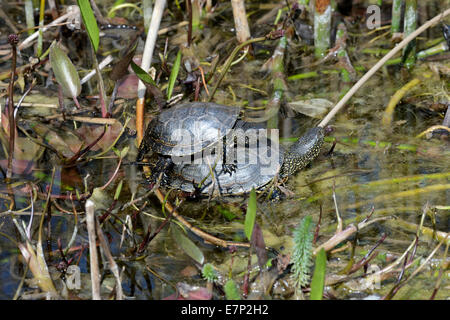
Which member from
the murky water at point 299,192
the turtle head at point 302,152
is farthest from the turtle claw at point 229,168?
the turtle head at point 302,152

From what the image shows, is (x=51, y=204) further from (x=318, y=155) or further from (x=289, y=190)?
(x=318, y=155)

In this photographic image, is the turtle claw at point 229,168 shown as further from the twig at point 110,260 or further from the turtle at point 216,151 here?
the twig at point 110,260

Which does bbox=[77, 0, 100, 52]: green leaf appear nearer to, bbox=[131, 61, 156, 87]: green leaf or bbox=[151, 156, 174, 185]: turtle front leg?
bbox=[131, 61, 156, 87]: green leaf

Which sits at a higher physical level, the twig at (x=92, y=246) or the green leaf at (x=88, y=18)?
Answer: the green leaf at (x=88, y=18)

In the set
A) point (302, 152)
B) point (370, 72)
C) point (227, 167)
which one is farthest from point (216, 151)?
point (370, 72)

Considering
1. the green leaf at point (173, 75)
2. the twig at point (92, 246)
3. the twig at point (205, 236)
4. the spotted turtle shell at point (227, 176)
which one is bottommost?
the twig at point (205, 236)

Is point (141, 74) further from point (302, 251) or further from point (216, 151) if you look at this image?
point (302, 251)

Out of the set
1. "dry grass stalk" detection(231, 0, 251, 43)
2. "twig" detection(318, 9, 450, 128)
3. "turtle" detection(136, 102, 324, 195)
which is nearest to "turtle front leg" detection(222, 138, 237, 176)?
"turtle" detection(136, 102, 324, 195)

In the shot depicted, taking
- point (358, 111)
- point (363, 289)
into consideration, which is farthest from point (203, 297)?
point (358, 111)
